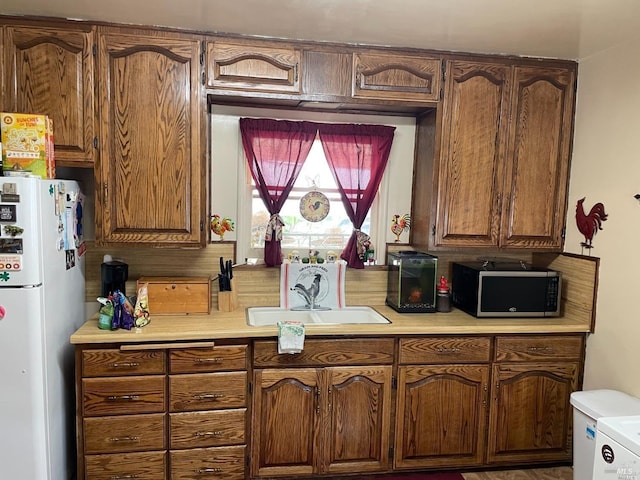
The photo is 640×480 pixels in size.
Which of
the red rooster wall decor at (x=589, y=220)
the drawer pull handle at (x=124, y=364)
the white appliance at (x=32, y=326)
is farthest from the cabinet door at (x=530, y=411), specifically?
the white appliance at (x=32, y=326)

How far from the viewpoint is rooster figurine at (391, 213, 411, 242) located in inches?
112

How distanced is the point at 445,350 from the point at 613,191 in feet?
3.90

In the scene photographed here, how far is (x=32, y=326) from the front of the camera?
1.87 meters

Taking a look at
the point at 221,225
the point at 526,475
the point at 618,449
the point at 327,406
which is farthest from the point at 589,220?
the point at 221,225

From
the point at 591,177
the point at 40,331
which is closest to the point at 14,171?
the point at 40,331

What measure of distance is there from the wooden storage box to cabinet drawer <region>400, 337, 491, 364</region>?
1086 mm

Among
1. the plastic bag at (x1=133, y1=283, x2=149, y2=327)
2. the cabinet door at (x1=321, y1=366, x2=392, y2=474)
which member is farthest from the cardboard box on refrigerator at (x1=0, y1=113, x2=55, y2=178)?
the cabinet door at (x1=321, y1=366, x2=392, y2=474)

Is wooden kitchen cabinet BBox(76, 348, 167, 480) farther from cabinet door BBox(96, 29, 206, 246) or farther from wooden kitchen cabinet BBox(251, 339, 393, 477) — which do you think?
cabinet door BBox(96, 29, 206, 246)

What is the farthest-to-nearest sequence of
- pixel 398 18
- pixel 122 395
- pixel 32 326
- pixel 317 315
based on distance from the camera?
pixel 317 315 → pixel 122 395 → pixel 398 18 → pixel 32 326

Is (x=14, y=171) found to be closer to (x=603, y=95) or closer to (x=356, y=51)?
(x=356, y=51)

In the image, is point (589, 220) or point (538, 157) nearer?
point (589, 220)

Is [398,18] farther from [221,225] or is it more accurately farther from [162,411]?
[162,411]

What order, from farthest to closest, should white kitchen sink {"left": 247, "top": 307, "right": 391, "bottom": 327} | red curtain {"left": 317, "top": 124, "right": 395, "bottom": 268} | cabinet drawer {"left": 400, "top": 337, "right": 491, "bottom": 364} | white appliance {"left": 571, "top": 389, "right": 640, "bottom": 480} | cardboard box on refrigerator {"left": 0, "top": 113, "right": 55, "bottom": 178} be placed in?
red curtain {"left": 317, "top": 124, "right": 395, "bottom": 268}, white kitchen sink {"left": 247, "top": 307, "right": 391, "bottom": 327}, cabinet drawer {"left": 400, "top": 337, "right": 491, "bottom": 364}, white appliance {"left": 571, "top": 389, "right": 640, "bottom": 480}, cardboard box on refrigerator {"left": 0, "top": 113, "right": 55, "bottom": 178}

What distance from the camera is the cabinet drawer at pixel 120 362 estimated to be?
6.88 feet
